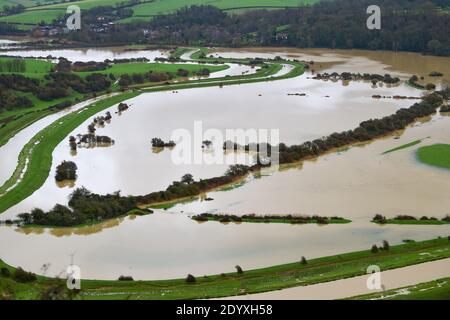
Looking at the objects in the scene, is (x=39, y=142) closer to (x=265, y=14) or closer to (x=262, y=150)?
(x=262, y=150)

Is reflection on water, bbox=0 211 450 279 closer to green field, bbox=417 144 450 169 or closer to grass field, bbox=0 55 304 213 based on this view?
grass field, bbox=0 55 304 213

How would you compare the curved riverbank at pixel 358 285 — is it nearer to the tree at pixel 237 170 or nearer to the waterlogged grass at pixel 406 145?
the tree at pixel 237 170

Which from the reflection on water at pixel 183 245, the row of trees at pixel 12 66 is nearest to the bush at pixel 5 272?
the reflection on water at pixel 183 245

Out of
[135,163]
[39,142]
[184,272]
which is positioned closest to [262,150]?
[135,163]

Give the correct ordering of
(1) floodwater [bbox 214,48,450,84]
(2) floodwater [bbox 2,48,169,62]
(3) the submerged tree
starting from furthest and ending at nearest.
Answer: (2) floodwater [bbox 2,48,169,62] < (1) floodwater [bbox 214,48,450,84] < (3) the submerged tree

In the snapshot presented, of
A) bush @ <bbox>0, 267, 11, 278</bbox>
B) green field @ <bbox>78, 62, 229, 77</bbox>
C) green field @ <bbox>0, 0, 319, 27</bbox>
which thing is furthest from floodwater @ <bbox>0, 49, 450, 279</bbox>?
green field @ <bbox>0, 0, 319, 27</bbox>

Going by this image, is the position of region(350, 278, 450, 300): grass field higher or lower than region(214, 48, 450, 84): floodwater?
lower
